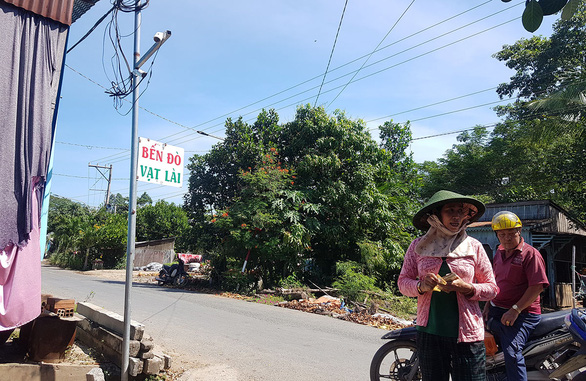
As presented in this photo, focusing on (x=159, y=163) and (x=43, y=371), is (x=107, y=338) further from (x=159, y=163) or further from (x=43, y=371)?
(x=159, y=163)

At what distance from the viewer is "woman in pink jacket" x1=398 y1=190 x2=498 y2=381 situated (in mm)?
2742

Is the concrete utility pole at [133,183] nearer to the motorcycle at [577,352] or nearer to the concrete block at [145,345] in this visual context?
the concrete block at [145,345]

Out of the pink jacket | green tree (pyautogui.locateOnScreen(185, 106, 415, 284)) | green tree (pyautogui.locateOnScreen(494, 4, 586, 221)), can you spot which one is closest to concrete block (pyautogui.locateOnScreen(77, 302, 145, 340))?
the pink jacket

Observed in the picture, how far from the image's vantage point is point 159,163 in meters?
5.05

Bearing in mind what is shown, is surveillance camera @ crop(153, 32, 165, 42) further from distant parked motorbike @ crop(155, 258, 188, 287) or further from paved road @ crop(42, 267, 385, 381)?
distant parked motorbike @ crop(155, 258, 188, 287)

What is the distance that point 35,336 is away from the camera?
4559mm

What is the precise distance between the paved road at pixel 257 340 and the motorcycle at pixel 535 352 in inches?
65.1

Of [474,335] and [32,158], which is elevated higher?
[32,158]

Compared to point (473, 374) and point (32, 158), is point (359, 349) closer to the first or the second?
point (473, 374)

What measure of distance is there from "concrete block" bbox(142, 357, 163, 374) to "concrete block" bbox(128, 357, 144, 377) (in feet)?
0.19

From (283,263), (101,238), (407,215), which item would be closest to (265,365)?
(283,263)

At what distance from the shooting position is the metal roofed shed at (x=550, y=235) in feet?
54.9

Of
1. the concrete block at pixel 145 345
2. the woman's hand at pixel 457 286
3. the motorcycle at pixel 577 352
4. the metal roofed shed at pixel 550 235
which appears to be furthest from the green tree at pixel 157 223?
the woman's hand at pixel 457 286

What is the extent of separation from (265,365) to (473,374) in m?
3.91
